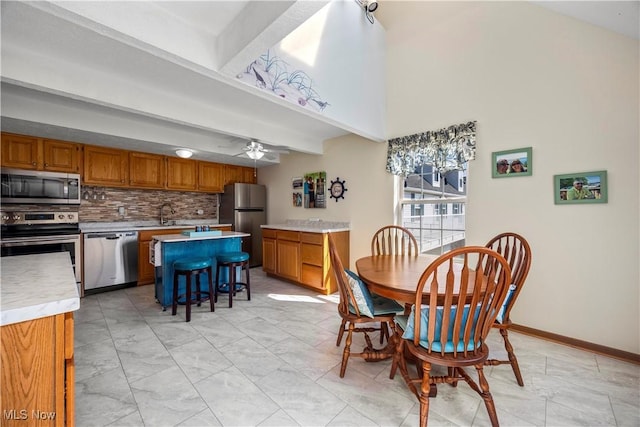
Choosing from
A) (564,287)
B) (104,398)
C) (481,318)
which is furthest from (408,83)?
(104,398)

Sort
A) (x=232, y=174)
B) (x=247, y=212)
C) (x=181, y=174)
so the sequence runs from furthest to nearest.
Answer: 1. (x=232, y=174)
2. (x=247, y=212)
3. (x=181, y=174)

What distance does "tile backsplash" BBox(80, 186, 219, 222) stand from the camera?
3934mm

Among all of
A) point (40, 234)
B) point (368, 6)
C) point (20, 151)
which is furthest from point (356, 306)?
A: point (20, 151)

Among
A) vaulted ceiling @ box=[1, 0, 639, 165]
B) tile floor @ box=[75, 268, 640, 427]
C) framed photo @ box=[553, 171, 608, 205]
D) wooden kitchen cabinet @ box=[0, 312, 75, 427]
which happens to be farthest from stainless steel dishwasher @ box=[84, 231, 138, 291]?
framed photo @ box=[553, 171, 608, 205]

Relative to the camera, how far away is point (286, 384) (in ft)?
5.71

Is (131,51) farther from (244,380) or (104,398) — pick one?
A: (244,380)

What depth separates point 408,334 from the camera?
144 cm

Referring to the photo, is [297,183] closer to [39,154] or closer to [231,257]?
[231,257]

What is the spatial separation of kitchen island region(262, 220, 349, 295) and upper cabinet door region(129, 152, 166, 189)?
190 centimetres

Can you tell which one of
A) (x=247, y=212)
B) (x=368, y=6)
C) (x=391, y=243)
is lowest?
(x=391, y=243)

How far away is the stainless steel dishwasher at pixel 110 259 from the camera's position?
11.3 ft

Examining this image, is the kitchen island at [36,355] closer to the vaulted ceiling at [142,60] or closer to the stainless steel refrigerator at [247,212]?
the vaulted ceiling at [142,60]

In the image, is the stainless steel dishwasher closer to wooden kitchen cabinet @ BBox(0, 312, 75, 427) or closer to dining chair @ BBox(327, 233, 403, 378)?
wooden kitchen cabinet @ BBox(0, 312, 75, 427)

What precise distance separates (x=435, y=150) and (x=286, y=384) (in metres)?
2.69
